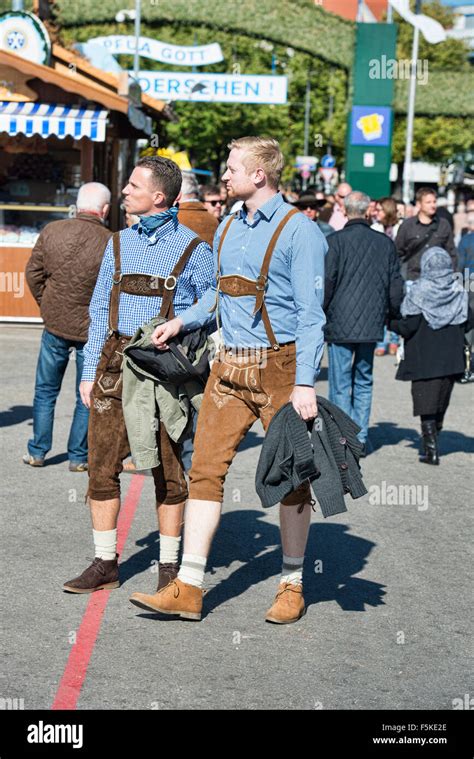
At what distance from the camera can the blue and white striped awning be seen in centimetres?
1516

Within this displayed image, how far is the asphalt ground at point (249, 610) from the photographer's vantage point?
445cm

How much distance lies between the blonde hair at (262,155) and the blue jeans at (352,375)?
3.90 meters

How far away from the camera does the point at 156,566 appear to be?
6027 mm

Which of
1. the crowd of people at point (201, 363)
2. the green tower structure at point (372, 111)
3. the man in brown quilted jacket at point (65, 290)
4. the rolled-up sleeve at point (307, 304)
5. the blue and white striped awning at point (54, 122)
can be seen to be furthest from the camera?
the green tower structure at point (372, 111)

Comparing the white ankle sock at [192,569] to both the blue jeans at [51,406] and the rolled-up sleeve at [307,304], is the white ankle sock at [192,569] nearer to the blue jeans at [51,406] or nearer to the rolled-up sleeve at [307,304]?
the rolled-up sleeve at [307,304]

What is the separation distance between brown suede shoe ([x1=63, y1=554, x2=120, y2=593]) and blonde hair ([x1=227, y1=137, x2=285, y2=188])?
1.87 m

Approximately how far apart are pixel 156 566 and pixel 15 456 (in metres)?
2.86

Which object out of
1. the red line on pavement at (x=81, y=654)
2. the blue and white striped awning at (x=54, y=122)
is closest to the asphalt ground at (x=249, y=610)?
the red line on pavement at (x=81, y=654)

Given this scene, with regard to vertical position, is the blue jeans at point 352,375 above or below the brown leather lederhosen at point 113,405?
below

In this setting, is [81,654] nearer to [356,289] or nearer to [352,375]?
[356,289]

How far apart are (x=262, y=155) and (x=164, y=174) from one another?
51cm

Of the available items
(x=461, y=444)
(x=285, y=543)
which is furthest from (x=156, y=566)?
(x=461, y=444)

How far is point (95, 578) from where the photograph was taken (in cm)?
557
